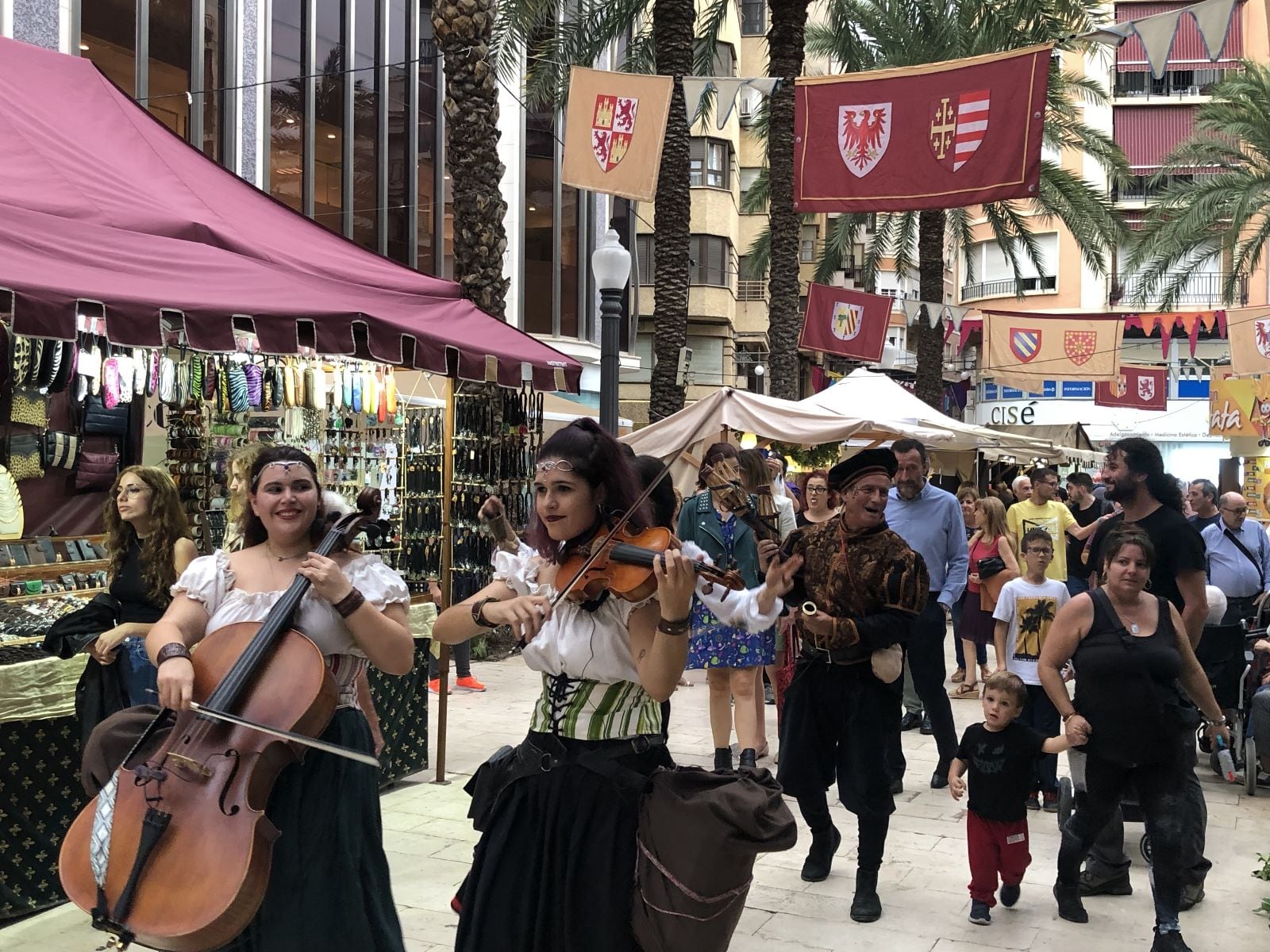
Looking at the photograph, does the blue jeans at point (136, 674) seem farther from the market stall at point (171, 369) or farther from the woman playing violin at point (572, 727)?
the woman playing violin at point (572, 727)

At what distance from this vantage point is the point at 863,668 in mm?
5520

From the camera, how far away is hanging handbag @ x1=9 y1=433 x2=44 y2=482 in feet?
27.8

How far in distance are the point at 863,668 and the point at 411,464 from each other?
5.83 m

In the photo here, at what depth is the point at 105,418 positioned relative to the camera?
9.15m

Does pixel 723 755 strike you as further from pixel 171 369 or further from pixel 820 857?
pixel 171 369

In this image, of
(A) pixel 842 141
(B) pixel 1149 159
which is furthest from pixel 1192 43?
(A) pixel 842 141

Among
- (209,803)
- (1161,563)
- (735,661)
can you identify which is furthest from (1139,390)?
(209,803)

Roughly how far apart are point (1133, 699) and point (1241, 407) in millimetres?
18124

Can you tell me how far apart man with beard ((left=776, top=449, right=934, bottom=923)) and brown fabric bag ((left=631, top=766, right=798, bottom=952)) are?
88.5 inches

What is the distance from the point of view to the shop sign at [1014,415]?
4653cm

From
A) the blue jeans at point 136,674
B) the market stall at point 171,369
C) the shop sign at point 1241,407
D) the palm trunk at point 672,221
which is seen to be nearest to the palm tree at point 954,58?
the shop sign at point 1241,407

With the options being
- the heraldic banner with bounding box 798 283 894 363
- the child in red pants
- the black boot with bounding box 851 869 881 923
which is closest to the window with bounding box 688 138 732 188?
the heraldic banner with bounding box 798 283 894 363

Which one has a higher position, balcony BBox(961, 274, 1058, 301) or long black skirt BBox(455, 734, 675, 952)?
balcony BBox(961, 274, 1058, 301)

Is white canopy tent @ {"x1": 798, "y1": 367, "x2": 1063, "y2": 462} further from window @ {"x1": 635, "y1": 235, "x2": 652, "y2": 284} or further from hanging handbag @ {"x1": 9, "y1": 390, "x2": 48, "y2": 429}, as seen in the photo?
window @ {"x1": 635, "y1": 235, "x2": 652, "y2": 284}
